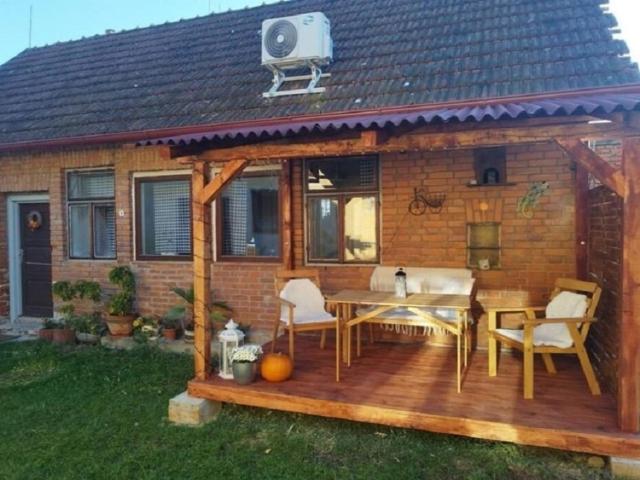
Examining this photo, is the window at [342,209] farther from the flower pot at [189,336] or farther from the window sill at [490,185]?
the flower pot at [189,336]

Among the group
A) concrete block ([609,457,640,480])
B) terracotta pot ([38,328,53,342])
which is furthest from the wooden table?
terracotta pot ([38,328,53,342])

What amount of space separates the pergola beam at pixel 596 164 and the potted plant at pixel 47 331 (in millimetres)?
6853

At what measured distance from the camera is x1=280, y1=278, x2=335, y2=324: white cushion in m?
5.38

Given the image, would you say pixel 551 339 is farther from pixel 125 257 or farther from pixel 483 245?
pixel 125 257

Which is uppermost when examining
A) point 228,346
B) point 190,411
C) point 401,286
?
point 401,286

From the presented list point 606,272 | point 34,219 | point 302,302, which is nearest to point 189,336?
point 302,302

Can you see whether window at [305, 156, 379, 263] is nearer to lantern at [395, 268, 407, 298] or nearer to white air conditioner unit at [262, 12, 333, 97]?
white air conditioner unit at [262, 12, 333, 97]

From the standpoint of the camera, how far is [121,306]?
21.9 ft

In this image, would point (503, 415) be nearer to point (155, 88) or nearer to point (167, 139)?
point (167, 139)

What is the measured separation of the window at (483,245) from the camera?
5418 millimetres

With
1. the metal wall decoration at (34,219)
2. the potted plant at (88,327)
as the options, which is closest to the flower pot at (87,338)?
the potted plant at (88,327)

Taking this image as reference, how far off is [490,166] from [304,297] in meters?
2.50

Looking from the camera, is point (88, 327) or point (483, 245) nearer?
point (483, 245)

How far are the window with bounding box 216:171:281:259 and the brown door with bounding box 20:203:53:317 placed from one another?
3145 millimetres
